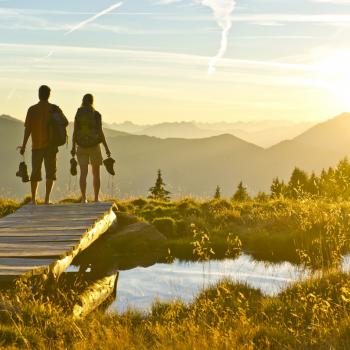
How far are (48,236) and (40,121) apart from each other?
4.42 metres

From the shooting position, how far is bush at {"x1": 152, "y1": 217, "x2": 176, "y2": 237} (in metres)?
15.0

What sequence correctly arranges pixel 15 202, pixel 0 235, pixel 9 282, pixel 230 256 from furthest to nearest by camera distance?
pixel 15 202 → pixel 230 256 → pixel 0 235 → pixel 9 282

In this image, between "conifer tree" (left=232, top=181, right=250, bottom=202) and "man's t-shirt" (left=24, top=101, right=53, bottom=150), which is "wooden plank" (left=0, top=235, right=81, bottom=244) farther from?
"conifer tree" (left=232, top=181, right=250, bottom=202)

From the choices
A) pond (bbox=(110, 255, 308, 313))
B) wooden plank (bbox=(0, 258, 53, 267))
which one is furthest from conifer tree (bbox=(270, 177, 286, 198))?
wooden plank (bbox=(0, 258, 53, 267))

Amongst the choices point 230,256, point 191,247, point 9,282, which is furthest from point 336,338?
point 191,247

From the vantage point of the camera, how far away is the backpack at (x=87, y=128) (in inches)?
571

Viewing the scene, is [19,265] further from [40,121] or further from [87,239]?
[40,121]

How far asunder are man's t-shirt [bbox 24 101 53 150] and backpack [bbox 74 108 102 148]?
79cm

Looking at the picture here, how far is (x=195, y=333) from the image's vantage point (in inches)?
246

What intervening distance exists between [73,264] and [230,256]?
3.47 meters

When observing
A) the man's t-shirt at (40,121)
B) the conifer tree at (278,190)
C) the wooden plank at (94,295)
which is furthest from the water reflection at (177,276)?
the conifer tree at (278,190)

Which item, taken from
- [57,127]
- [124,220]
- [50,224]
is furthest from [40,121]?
[50,224]

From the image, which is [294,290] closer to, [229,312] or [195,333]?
[229,312]

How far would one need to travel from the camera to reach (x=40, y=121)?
14117mm
